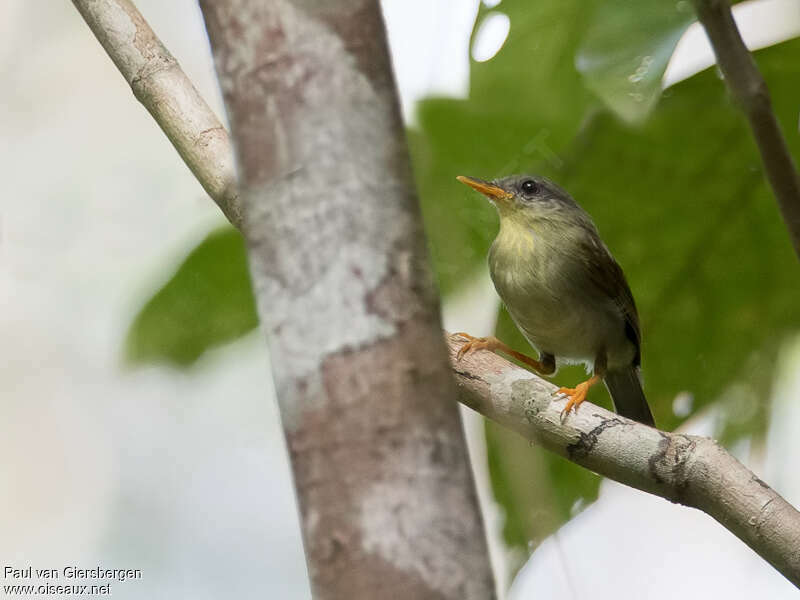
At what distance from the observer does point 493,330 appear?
293cm

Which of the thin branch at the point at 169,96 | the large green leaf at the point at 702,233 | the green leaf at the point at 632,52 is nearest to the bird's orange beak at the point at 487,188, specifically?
the large green leaf at the point at 702,233

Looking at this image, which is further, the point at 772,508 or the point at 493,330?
the point at 493,330

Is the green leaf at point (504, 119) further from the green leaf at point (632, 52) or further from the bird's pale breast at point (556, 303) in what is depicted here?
the bird's pale breast at point (556, 303)

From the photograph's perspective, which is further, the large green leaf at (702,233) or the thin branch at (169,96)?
the large green leaf at (702,233)

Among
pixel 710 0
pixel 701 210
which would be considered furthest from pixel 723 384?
pixel 710 0

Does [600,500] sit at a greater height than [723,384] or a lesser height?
lesser

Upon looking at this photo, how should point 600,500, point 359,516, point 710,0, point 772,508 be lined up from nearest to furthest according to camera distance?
point 359,516 < point 772,508 < point 710,0 < point 600,500

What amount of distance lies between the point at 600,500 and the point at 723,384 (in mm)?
498

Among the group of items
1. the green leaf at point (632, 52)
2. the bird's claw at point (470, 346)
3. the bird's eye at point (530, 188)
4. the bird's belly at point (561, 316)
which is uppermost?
the bird's eye at point (530, 188)

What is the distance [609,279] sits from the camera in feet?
10.9

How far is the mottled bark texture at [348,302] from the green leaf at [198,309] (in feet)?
4.98

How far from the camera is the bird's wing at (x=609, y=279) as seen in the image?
128 inches

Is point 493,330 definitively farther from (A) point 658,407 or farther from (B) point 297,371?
(B) point 297,371

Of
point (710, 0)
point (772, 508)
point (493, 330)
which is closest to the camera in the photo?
point (772, 508)
